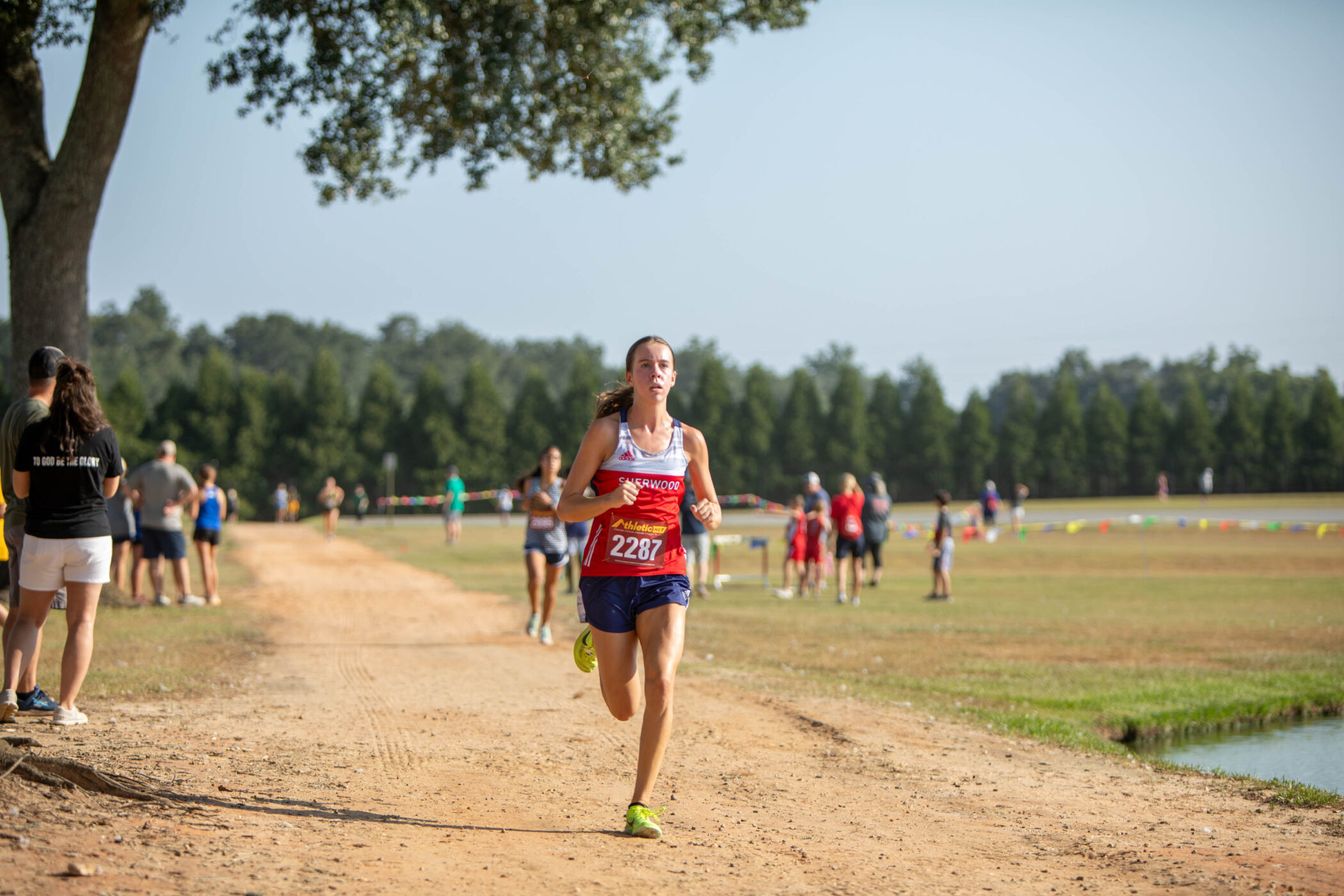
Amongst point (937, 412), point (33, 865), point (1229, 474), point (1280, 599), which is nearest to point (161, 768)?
point (33, 865)

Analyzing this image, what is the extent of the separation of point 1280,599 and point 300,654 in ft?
48.0

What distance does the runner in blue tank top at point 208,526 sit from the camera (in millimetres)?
14836

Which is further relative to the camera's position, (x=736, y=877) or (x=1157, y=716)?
(x=1157, y=716)

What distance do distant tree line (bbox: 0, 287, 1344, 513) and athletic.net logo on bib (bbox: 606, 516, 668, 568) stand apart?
180 ft

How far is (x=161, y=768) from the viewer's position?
18.1ft

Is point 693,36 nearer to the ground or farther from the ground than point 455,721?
farther from the ground

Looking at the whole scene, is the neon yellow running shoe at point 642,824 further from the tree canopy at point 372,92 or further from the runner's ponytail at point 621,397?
the tree canopy at point 372,92

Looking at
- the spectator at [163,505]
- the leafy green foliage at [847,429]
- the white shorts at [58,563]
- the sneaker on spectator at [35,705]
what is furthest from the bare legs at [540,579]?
the leafy green foliage at [847,429]

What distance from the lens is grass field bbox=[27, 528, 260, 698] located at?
8.38 metres

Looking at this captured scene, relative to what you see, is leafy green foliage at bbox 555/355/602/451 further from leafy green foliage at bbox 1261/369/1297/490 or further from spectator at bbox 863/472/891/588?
spectator at bbox 863/472/891/588

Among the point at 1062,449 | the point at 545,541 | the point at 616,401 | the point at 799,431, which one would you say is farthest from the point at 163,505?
the point at 1062,449

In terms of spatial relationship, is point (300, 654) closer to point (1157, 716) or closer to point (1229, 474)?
point (1157, 716)

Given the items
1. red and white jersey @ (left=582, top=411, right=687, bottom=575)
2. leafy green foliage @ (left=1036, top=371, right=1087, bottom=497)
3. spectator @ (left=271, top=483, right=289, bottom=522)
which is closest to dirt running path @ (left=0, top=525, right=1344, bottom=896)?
red and white jersey @ (left=582, top=411, right=687, bottom=575)

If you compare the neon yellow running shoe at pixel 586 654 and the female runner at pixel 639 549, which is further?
the neon yellow running shoe at pixel 586 654
